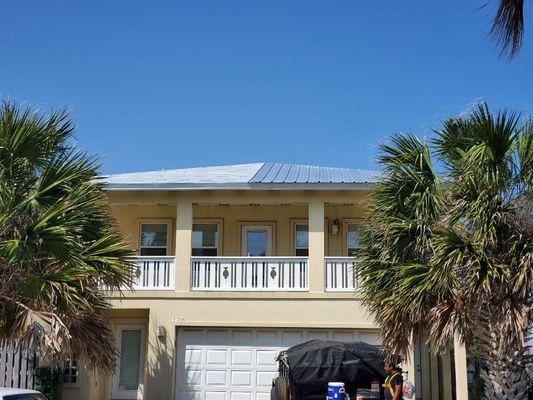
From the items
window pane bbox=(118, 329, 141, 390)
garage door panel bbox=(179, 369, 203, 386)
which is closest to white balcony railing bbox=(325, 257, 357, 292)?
garage door panel bbox=(179, 369, 203, 386)

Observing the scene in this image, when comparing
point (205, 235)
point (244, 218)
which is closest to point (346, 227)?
point (244, 218)

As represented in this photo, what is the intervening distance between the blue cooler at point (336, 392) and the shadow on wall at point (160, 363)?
738 centimetres

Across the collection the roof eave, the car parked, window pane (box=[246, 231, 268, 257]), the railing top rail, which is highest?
the roof eave

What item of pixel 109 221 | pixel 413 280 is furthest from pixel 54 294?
pixel 413 280

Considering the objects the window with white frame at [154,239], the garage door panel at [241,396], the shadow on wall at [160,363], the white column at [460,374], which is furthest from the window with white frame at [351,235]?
the shadow on wall at [160,363]

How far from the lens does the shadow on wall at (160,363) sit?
18.8 m

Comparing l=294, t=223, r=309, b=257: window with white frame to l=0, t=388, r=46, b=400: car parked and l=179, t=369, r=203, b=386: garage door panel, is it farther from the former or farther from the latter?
l=0, t=388, r=46, b=400: car parked

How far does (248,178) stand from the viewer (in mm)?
20094

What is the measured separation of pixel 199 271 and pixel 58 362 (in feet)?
27.2

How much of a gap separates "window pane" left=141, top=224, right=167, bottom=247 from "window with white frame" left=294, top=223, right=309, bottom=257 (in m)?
3.79

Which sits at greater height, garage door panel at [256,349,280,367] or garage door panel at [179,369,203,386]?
garage door panel at [256,349,280,367]

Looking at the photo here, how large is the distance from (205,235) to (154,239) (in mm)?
1493

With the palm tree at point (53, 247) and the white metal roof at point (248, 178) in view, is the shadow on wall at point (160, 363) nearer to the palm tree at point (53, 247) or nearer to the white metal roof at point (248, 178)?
the white metal roof at point (248, 178)

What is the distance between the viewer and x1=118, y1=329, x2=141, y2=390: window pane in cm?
2070
